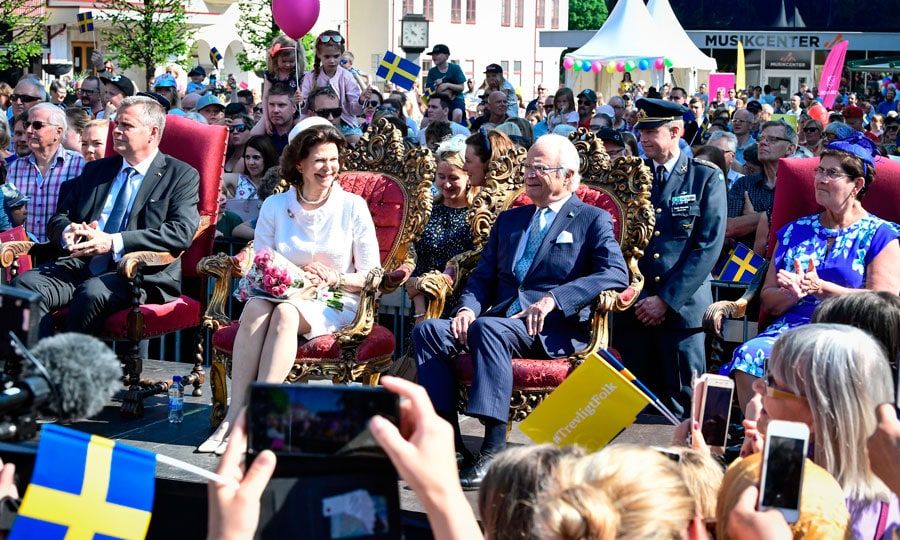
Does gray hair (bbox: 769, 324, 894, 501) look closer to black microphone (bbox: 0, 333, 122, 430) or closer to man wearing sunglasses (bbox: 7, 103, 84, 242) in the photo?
black microphone (bbox: 0, 333, 122, 430)

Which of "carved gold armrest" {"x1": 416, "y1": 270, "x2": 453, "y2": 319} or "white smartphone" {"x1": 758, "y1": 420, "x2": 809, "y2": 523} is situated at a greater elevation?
"white smartphone" {"x1": 758, "y1": 420, "x2": 809, "y2": 523}

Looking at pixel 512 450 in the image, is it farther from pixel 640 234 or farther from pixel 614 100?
pixel 614 100

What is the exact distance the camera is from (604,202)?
602 cm

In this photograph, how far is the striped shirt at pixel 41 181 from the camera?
7301 mm

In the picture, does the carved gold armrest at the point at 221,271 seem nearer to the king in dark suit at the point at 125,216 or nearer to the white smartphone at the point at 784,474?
the king in dark suit at the point at 125,216

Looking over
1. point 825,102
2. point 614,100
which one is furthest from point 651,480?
point 825,102

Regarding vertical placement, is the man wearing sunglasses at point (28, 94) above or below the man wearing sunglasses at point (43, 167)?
above

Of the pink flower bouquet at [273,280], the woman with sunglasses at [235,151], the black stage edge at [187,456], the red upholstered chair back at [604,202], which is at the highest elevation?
the woman with sunglasses at [235,151]

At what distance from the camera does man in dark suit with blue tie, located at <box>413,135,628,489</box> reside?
514 cm

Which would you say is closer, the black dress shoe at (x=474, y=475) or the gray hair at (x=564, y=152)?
the black dress shoe at (x=474, y=475)

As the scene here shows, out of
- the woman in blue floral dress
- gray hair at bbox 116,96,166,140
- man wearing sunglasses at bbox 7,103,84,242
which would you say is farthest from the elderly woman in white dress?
man wearing sunglasses at bbox 7,103,84,242

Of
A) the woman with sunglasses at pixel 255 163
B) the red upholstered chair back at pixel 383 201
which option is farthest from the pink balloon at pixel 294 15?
the red upholstered chair back at pixel 383 201

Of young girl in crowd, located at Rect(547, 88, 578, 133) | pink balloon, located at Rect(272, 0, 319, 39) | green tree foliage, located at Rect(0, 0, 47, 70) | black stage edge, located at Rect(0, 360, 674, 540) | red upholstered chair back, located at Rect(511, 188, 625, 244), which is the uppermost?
green tree foliage, located at Rect(0, 0, 47, 70)

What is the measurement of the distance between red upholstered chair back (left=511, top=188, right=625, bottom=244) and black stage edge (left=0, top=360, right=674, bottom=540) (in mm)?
1006
